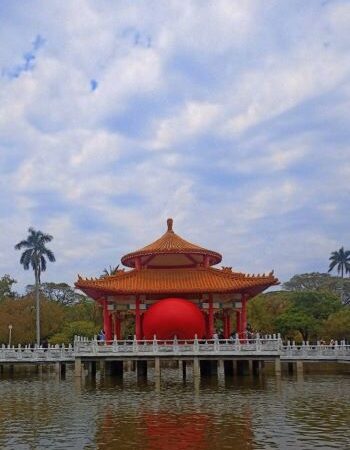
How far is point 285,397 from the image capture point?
84.2 ft

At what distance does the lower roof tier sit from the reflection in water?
18.6ft

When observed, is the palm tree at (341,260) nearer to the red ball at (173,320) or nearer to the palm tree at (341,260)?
the palm tree at (341,260)

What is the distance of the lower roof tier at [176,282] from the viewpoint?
35938mm

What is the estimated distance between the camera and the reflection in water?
16578 mm

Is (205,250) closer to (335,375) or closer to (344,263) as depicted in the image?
(335,375)

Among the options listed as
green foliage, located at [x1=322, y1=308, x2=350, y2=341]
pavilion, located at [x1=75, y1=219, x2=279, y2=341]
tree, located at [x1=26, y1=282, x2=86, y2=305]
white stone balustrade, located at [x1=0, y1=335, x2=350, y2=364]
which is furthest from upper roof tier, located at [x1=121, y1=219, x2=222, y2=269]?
tree, located at [x1=26, y1=282, x2=86, y2=305]

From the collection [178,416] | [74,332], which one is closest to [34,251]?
[74,332]

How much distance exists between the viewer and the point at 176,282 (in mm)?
37281

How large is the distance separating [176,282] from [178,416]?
16643 millimetres

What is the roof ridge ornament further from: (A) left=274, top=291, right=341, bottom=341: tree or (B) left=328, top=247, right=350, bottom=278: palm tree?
(B) left=328, top=247, right=350, bottom=278: palm tree

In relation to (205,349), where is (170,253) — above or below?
above

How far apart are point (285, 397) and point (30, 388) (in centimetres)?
1357

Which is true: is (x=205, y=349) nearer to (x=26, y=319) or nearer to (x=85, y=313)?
(x=26, y=319)

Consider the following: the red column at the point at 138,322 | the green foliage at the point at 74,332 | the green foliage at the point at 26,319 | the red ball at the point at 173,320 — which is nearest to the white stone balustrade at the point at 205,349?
the red ball at the point at 173,320
